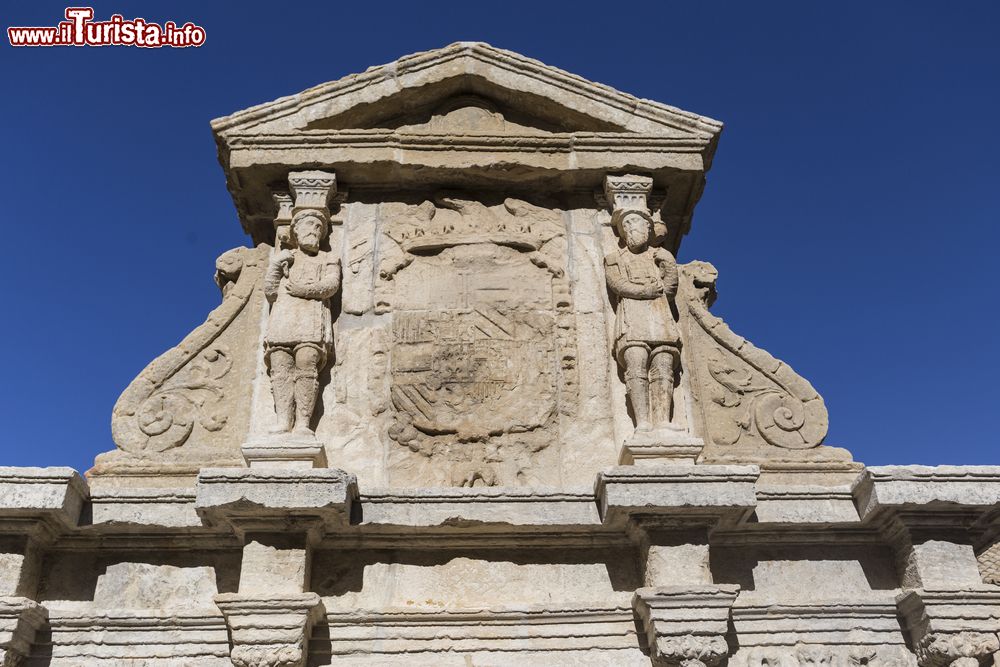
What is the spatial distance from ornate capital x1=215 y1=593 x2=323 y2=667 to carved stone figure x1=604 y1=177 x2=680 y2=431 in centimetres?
225

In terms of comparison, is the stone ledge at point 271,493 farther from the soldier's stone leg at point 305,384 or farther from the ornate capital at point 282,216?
the ornate capital at point 282,216

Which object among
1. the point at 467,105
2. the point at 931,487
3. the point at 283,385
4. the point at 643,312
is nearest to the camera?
the point at 931,487

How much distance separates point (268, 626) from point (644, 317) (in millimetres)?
2955

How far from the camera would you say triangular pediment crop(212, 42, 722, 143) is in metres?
6.82

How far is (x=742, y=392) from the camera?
6.25m

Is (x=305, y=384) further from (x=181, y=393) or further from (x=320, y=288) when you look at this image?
(x=181, y=393)

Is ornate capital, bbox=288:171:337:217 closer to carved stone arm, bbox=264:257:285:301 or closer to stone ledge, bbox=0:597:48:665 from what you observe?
carved stone arm, bbox=264:257:285:301

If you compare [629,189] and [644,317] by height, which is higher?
[629,189]

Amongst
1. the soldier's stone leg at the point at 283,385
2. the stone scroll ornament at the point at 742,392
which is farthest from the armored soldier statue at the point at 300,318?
the stone scroll ornament at the point at 742,392

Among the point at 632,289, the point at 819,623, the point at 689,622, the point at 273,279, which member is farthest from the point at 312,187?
the point at 819,623

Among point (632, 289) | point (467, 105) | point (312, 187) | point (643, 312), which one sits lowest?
point (643, 312)

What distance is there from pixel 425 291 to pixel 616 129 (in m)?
1.87

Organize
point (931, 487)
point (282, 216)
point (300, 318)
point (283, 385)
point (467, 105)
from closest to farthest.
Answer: point (931, 487), point (283, 385), point (300, 318), point (282, 216), point (467, 105)

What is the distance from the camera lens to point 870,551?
5.63 meters
